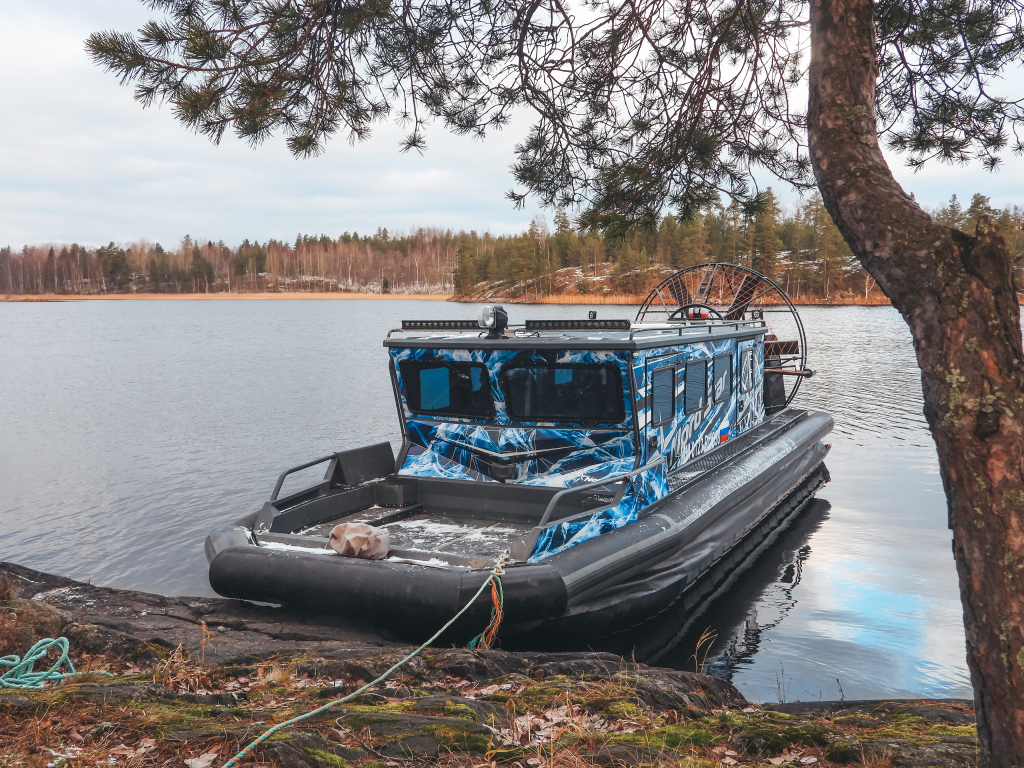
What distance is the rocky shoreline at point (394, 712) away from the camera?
2.96 metres

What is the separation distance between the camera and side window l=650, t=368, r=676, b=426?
697cm

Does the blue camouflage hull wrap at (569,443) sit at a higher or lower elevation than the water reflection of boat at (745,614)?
higher

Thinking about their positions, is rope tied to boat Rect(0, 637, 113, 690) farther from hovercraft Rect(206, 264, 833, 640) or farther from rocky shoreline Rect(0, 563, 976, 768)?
hovercraft Rect(206, 264, 833, 640)

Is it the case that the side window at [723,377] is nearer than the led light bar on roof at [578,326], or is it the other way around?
the led light bar on roof at [578,326]

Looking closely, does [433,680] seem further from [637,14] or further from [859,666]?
[637,14]

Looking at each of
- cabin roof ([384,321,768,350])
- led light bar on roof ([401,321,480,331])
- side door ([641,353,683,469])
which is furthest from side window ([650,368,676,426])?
led light bar on roof ([401,321,480,331])

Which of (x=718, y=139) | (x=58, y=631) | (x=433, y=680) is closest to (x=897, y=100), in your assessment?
(x=718, y=139)

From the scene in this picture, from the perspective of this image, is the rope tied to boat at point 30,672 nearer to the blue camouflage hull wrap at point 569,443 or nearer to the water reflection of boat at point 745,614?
the blue camouflage hull wrap at point 569,443

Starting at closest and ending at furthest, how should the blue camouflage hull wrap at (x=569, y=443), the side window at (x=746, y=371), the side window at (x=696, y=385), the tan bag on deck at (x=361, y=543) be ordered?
the tan bag on deck at (x=361, y=543) → the blue camouflage hull wrap at (x=569, y=443) → the side window at (x=696, y=385) → the side window at (x=746, y=371)

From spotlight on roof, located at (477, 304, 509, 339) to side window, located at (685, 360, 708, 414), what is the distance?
1991mm

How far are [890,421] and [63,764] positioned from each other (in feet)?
58.9

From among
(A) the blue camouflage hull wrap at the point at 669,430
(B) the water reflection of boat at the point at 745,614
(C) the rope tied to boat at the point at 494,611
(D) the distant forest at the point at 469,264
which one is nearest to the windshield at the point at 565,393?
(A) the blue camouflage hull wrap at the point at 669,430

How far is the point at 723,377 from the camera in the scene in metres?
8.95

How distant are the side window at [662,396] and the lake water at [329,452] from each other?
2.07 metres
